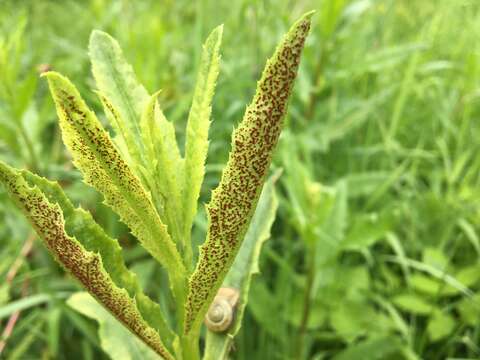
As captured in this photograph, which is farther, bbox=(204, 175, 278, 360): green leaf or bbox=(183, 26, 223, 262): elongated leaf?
bbox=(204, 175, 278, 360): green leaf

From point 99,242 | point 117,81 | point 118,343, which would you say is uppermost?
point 117,81

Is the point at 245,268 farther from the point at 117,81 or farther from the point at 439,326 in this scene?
the point at 439,326

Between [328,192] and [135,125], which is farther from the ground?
[135,125]

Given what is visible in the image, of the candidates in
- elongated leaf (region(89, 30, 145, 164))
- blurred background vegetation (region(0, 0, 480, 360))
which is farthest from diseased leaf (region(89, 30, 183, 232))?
blurred background vegetation (region(0, 0, 480, 360))

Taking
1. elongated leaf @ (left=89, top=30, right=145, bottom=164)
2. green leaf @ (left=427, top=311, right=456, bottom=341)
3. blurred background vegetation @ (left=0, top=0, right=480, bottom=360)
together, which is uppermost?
elongated leaf @ (left=89, top=30, right=145, bottom=164)

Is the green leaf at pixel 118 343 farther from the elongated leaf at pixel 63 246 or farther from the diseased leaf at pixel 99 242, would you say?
the elongated leaf at pixel 63 246

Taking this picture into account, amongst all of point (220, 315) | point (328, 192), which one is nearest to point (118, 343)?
point (220, 315)

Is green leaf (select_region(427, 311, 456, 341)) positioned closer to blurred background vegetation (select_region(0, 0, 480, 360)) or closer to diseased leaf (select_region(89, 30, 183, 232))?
blurred background vegetation (select_region(0, 0, 480, 360))
